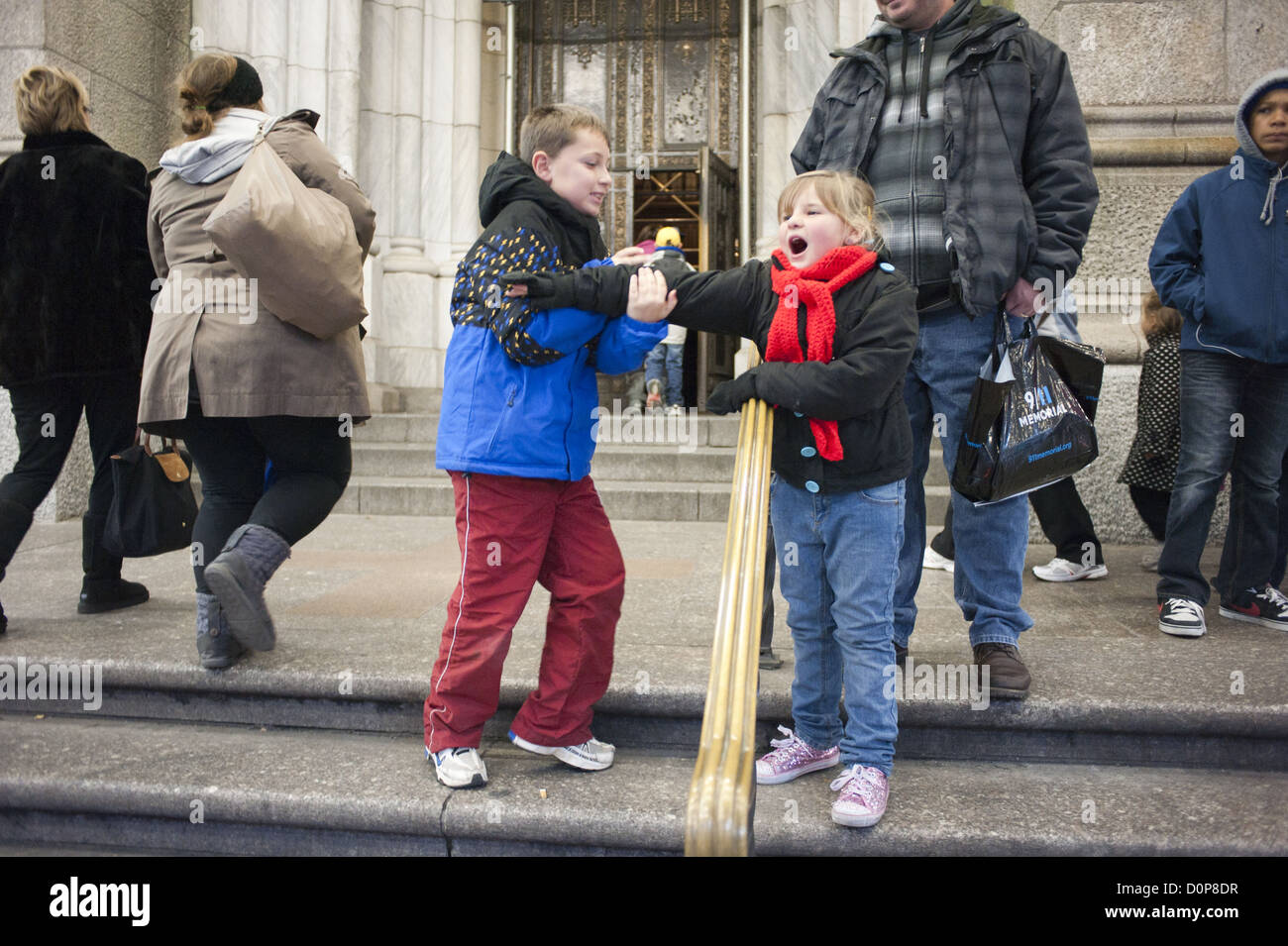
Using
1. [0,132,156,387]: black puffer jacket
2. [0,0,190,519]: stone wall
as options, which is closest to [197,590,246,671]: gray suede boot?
[0,132,156,387]: black puffer jacket

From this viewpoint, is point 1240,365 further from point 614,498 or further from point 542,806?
point 614,498

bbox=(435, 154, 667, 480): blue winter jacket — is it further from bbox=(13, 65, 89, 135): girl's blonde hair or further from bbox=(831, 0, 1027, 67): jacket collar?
bbox=(13, 65, 89, 135): girl's blonde hair

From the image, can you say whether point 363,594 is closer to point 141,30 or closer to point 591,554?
point 591,554

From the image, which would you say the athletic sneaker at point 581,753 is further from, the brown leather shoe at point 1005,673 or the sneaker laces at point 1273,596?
the sneaker laces at point 1273,596

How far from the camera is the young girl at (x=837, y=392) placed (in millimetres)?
2168

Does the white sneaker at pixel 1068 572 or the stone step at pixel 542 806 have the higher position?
the white sneaker at pixel 1068 572

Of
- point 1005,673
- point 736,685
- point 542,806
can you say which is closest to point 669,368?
point 1005,673

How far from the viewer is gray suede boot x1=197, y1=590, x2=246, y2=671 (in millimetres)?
2850

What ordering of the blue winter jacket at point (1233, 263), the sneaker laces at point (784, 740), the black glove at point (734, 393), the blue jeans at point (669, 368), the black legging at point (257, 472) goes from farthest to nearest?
1. the blue jeans at point (669, 368)
2. the blue winter jacket at point (1233, 263)
3. the black legging at point (257, 472)
4. the sneaker laces at point (784, 740)
5. the black glove at point (734, 393)

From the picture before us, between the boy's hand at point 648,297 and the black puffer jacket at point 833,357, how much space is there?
0.03 m

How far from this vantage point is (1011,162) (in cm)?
266

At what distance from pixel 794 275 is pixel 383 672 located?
1.68 m

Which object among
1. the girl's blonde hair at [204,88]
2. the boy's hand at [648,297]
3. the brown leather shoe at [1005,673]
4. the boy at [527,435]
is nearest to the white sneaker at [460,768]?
the boy at [527,435]
